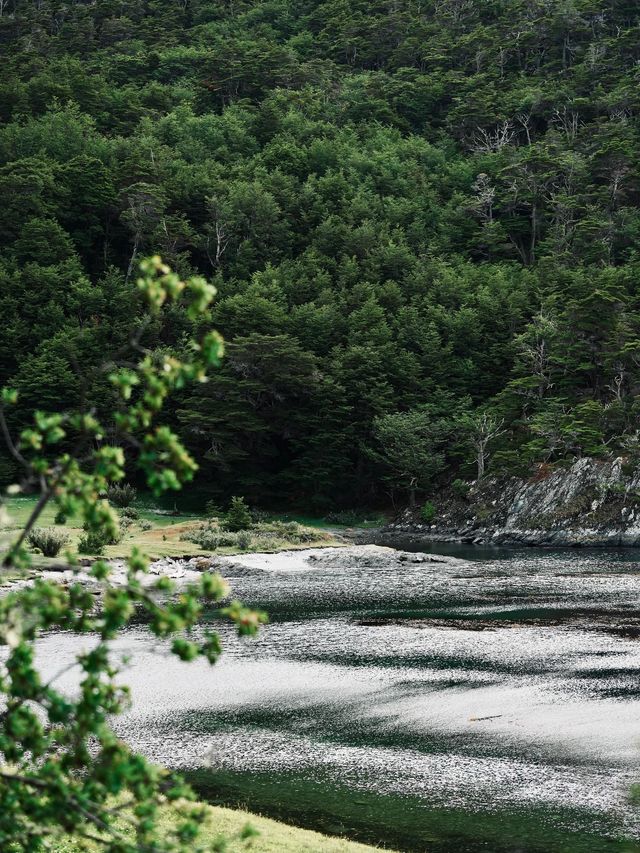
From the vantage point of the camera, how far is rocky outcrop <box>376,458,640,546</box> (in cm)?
5884

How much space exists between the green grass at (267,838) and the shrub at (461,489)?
190 ft

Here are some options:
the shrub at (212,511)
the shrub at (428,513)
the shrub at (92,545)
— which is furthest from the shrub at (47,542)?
the shrub at (428,513)

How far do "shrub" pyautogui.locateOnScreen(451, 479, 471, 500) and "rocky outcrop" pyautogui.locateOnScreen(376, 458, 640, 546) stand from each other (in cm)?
37

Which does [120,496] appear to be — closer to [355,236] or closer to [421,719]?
[421,719]

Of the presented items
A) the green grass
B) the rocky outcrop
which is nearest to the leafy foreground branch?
the green grass

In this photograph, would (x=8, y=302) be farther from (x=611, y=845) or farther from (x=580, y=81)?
(x=580, y=81)

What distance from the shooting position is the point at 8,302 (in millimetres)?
81250

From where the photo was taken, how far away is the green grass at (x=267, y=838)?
11117 mm

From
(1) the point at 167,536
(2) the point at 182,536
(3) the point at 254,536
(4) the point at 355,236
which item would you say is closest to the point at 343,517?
(3) the point at 254,536

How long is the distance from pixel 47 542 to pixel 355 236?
71463 millimetres

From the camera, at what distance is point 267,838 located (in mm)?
11594

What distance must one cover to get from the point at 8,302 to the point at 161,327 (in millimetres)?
14367

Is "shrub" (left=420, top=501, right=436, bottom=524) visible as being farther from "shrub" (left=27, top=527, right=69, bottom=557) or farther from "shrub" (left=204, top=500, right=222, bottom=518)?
"shrub" (left=27, top=527, right=69, bottom=557)

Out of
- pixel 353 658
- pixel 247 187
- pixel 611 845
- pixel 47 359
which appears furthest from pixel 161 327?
pixel 611 845
